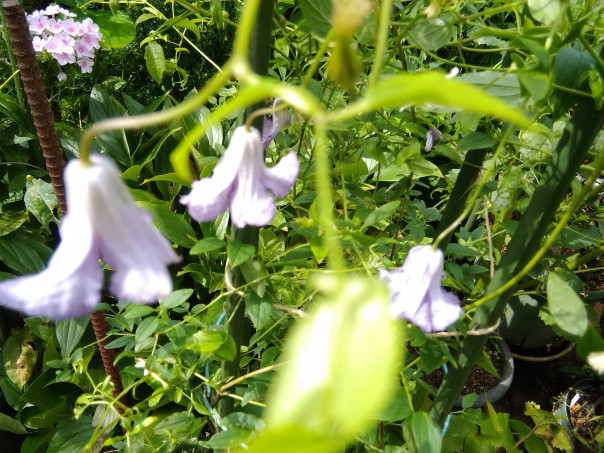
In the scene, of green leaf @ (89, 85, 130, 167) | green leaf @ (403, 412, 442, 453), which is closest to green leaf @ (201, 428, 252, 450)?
green leaf @ (403, 412, 442, 453)

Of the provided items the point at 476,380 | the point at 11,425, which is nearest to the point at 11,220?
the point at 11,425

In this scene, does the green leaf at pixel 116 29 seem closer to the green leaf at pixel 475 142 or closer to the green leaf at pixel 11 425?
the green leaf at pixel 11 425

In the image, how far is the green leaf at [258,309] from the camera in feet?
1.83

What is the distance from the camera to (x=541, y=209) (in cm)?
48

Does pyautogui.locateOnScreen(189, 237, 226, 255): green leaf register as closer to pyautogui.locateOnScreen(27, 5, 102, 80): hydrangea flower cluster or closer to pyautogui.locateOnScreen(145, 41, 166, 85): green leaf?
pyautogui.locateOnScreen(145, 41, 166, 85): green leaf

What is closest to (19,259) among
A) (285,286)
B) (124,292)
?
(285,286)

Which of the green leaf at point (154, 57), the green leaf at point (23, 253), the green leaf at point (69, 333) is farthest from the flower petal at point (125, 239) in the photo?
the green leaf at point (23, 253)

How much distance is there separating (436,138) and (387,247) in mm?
189

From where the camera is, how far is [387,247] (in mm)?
815

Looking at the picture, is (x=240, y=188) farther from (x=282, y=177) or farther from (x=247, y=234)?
(x=247, y=234)

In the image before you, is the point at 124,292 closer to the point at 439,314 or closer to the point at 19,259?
the point at 439,314

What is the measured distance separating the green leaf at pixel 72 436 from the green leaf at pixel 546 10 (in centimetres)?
110

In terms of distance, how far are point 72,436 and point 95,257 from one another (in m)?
1.03

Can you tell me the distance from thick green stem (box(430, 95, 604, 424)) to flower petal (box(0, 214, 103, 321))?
0.40 meters
